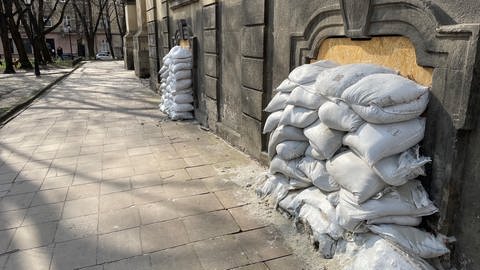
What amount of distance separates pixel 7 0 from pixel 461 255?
68.7 ft

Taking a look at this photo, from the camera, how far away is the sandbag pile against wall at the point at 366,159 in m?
2.26

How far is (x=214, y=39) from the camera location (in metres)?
5.90

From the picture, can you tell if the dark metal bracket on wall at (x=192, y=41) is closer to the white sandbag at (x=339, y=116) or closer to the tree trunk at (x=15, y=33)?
the white sandbag at (x=339, y=116)

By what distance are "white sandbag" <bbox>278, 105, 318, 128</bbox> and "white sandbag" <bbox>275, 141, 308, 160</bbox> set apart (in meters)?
0.17

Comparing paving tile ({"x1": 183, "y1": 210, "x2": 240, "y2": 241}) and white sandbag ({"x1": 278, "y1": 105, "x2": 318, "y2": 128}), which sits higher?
white sandbag ({"x1": 278, "y1": 105, "x2": 318, "y2": 128})

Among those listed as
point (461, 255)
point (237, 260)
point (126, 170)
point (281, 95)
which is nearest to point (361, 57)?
point (281, 95)

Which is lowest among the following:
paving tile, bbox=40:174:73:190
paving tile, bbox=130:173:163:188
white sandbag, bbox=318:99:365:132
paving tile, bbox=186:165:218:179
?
paving tile, bbox=40:174:73:190

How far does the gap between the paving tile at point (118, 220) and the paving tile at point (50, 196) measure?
0.68 metres

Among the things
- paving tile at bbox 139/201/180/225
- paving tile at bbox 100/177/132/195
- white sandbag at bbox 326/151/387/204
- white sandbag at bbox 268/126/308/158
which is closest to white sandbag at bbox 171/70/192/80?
paving tile at bbox 100/177/132/195

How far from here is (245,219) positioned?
10.9 feet

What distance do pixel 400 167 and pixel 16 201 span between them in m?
3.62

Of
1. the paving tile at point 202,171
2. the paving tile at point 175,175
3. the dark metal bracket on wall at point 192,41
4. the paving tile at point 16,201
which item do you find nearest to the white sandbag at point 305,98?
the paving tile at point 202,171

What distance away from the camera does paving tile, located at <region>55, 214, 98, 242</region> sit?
3123 mm

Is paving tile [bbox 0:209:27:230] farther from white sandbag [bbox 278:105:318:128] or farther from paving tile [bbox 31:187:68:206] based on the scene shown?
white sandbag [bbox 278:105:318:128]
